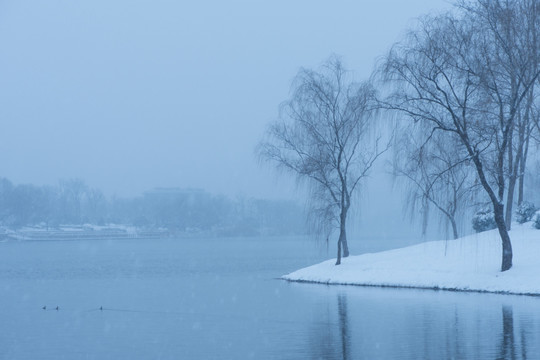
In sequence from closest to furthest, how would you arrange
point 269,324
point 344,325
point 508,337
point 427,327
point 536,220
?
point 508,337
point 427,327
point 344,325
point 269,324
point 536,220

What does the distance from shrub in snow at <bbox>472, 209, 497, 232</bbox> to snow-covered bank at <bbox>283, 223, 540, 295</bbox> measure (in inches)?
57.0

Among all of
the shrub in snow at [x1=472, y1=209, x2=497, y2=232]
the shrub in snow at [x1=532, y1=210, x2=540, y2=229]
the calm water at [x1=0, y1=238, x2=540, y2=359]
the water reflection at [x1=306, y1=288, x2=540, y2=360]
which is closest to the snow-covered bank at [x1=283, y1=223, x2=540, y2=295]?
the shrub in snow at [x1=532, y1=210, x2=540, y2=229]

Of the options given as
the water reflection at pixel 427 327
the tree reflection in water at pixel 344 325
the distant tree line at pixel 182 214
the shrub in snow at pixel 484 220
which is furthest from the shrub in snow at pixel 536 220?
the distant tree line at pixel 182 214

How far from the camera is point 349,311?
2388 cm

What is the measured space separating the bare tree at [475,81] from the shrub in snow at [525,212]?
26.0ft

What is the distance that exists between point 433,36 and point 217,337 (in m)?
14.7

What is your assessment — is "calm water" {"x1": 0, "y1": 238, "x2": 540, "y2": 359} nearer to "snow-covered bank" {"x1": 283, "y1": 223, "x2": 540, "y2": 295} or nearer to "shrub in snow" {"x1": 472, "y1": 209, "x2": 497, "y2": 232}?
"snow-covered bank" {"x1": 283, "y1": 223, "x2": 540, "y2": 295}

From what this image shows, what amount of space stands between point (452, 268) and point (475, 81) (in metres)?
7.28

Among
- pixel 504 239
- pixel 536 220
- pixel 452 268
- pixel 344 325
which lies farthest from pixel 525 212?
pixel 344 325

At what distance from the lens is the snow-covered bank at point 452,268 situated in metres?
27.8

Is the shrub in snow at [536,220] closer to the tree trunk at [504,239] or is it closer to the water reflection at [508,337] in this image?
the tree trunk at [504,239]

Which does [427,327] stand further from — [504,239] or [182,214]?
[182,214]

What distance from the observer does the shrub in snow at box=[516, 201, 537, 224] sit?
3672cm

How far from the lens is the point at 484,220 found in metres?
38.0
